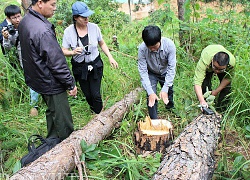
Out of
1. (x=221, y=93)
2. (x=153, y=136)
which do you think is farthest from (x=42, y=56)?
(x=221, y=93)

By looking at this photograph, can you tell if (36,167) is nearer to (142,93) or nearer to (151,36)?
(151,36)

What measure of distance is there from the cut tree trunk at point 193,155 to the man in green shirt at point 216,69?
44 cm

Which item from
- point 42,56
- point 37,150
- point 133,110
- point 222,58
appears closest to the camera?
point 42,56

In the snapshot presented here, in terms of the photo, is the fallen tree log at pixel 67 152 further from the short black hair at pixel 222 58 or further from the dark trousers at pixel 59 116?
the short black hair at pixel 222 58

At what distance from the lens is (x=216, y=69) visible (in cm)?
305

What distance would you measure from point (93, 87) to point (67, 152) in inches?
46.5

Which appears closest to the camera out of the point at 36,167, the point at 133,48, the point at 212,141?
the point at 36,167

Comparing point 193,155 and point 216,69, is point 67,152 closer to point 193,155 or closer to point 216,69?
point 193,155

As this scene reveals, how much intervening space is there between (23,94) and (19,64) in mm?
447

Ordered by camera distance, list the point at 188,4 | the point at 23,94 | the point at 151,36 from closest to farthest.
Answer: the point at 151,36
the point at 23,94
the point at 188,4

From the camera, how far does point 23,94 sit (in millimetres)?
3928

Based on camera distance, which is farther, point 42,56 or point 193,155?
point 42,56

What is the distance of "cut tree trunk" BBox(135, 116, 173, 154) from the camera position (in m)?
2.68

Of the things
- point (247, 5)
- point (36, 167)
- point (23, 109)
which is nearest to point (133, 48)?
point (247, 5)
